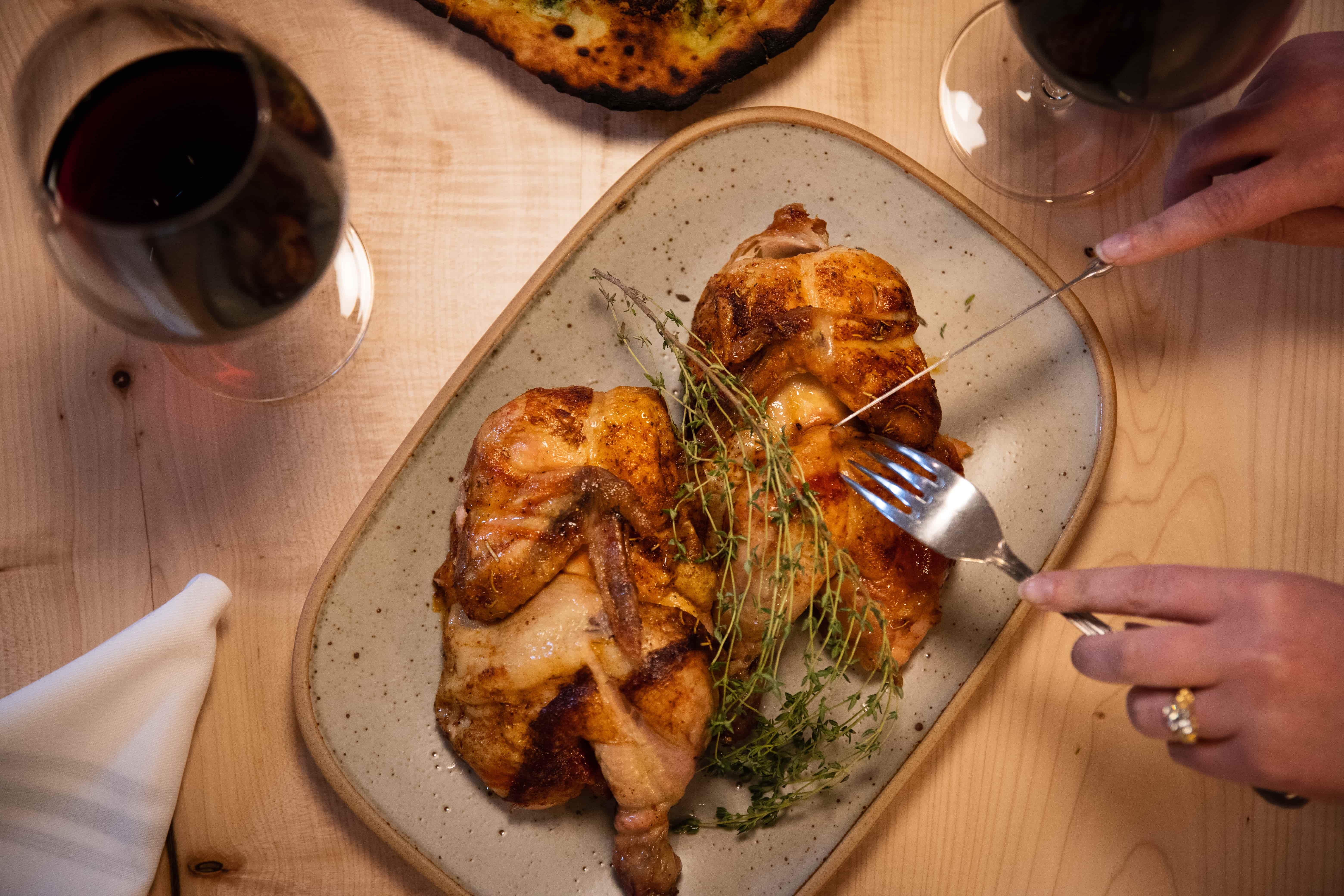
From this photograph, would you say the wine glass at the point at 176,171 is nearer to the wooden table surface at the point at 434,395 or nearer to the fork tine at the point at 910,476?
the wooden table surface at the point at 434,395

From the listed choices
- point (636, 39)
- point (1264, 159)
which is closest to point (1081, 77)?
point (1264, 159)

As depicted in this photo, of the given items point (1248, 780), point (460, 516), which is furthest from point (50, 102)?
point (1248, 780)

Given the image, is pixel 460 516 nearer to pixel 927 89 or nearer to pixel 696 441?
pixel 696 441

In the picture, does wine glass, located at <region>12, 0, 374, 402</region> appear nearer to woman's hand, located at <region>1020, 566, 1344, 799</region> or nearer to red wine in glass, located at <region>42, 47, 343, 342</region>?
red wine in glass, located at <region>42, 47, 343, 342</region>

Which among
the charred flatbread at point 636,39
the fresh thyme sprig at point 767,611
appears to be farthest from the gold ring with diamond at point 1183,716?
the charred flatbread at point 636,39

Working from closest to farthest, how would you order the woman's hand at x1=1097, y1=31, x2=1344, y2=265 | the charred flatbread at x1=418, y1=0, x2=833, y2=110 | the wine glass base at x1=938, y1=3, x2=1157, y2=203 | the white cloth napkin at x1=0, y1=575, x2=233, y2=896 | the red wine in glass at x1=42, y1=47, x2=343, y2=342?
the red wine in glass at x1=42, y1=47, x2=343, y2=342
the woman's hand at x1=1097, y1=31, x2=1344, y2=265
the white cloth napkin at x1=0, y1=575, x2=233, y2=896
the charred flatbread at x1=418, y1=0, x2=833, y2=110
the wine glass base at x1=938, y1=3, x2=1157, y2=203

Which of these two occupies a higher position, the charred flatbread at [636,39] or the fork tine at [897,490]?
the charred flatbread at [636,39]

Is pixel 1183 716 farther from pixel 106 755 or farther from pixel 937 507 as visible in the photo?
pixel 106 755

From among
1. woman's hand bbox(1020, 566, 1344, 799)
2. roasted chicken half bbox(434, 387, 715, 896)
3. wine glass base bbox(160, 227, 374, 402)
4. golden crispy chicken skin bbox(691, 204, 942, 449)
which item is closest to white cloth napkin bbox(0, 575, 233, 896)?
A: wine glass base bbox(160, 227, 374, 402)
